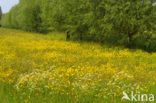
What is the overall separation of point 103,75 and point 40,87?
347cm

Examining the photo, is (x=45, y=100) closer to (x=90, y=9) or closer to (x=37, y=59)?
(x=37, y=59)

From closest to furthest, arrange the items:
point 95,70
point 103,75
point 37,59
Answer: point 103,75 < point 95,70 < point 37,59

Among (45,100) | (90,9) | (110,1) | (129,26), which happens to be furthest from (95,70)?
(90,9)

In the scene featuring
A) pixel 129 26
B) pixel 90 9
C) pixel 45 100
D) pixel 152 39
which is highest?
pixel 90 9

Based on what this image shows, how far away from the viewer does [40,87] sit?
20.0 ft

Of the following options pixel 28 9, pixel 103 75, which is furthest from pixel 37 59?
pixel 28 9

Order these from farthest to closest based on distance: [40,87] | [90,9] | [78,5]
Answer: [78,5], [90,9], [40,87]

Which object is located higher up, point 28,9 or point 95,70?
point 28,9

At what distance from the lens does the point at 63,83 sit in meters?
6.56

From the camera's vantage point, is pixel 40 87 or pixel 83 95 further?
pixel 40 87

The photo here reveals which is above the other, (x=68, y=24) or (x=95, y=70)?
(x=68, y=24)

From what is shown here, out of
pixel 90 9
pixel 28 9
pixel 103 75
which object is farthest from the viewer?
pixel 28 9

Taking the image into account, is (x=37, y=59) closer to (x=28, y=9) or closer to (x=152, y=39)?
(x=152, y=39)

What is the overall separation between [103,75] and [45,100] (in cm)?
374
